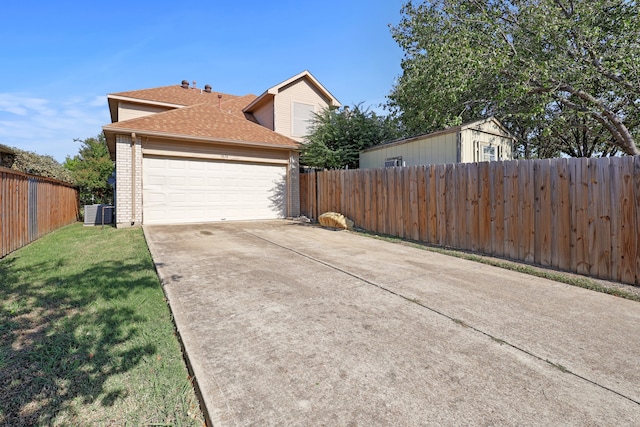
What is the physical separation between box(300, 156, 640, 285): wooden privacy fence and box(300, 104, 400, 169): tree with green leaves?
4.44 m

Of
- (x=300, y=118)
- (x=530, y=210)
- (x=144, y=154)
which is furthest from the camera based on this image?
(x=300, y=118)

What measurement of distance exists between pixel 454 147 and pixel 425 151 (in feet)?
3.07

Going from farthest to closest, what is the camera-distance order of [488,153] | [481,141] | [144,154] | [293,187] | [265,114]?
1. [265,114]
2. [293,187]
3. [144,154]
4. [488,153]
5. [481,141]

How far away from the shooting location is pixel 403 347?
2.58m

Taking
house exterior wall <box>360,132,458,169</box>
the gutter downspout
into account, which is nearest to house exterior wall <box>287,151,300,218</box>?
house exterior wall <box>360,132,458,169</box>

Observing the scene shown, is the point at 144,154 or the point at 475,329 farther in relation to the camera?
the point at 144,154

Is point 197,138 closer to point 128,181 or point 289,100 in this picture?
point 128,181

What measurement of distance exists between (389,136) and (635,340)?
1264 centimetres

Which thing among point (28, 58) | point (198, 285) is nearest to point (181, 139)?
point (28, 58)

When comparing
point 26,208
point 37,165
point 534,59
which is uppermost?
point 534,59

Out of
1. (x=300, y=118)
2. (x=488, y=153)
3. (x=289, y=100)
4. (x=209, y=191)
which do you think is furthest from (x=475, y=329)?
(x=289, y=100)

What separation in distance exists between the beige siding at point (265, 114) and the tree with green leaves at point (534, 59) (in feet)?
24.4

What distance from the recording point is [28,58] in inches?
418

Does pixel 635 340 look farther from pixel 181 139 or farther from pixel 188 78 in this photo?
pixel 188 78
